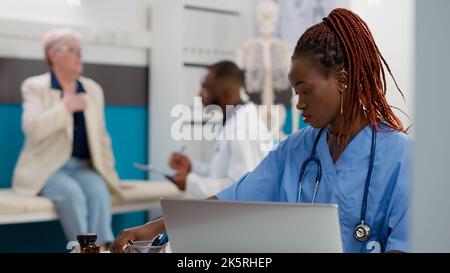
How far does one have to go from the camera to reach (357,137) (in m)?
1.18

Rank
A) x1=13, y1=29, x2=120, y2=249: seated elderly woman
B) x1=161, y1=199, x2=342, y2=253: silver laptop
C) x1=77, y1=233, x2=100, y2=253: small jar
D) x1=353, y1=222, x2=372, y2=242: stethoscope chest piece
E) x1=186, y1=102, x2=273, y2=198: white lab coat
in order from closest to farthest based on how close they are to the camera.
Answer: x1=161, y1=199, x2=342, y2=253: silver laptop < x1=77, y1=233, x2=100, y2=253: small jar < x1=353, y1=222, x2=372, y2=242: stethoscope chest piece < x1=186, y1=102, x2=273, y2=198: white lab coat < x1=13, y1=29, x2=120, y2=249: seated elderly woman

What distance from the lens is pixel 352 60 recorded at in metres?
1.17

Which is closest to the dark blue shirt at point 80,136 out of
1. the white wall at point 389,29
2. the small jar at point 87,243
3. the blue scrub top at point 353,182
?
the white wall at point 389,29

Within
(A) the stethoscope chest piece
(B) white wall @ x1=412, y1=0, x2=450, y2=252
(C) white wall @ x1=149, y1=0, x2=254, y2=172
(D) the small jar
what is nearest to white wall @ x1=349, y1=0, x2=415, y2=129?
(A) the stethoscope chest piece

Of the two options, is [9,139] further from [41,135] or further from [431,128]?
[431,128]

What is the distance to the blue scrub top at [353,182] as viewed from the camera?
1.10 metres

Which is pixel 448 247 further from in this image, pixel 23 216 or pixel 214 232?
pixel 23 216

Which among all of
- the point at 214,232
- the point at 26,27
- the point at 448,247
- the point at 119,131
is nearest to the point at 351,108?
the point at 214,232

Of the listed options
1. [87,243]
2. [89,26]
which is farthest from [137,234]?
[89,26]

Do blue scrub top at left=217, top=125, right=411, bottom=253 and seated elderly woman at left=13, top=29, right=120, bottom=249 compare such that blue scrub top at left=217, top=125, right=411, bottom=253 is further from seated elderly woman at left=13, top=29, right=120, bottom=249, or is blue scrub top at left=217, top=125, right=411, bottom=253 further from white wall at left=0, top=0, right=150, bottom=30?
white wall at left=0, top=0, right=150, bottom=30

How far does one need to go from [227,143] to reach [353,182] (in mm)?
1511

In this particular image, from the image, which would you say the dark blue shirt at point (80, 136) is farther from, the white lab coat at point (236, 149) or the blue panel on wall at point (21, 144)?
the white lab coat at point (236, 149)

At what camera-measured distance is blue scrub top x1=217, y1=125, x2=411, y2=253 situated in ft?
3.62
